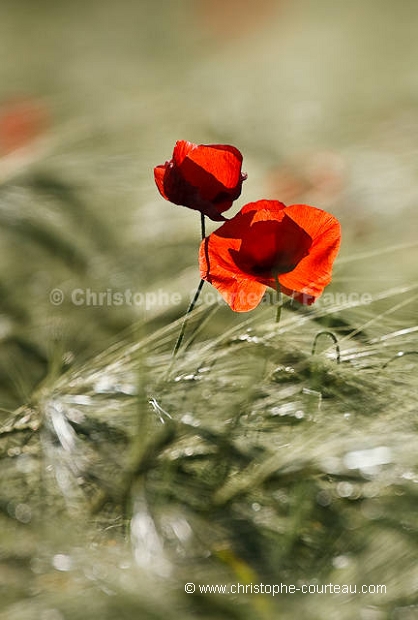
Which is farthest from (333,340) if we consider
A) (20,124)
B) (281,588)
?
(20,124)

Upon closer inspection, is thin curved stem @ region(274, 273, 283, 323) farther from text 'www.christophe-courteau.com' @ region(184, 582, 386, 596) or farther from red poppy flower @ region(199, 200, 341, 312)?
text 'www.christophe-courteau.com' @ region(184, 582, 386, 596)

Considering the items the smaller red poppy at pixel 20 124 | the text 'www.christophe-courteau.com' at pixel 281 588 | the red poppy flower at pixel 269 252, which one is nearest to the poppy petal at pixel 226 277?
the red poppy flower at pixel 269 252

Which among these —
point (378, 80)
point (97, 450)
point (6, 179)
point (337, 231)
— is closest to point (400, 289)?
point (337, 231)

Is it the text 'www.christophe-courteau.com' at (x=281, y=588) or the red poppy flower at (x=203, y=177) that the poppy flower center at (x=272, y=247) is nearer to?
the red poppy flower at (x=203, y=177)

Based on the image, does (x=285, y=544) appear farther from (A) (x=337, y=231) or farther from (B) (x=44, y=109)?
(B) (x=44, y=109)

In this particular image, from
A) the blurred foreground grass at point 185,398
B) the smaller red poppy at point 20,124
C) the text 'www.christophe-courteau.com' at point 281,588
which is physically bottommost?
the text 'www.christophe-courteau.com' at point 281,588
